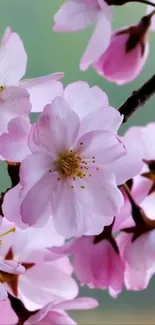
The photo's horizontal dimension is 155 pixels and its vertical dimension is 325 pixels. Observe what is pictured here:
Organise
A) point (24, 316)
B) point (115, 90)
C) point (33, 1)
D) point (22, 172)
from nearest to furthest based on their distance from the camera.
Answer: point (22, 172) → point (24, 316) → point (33, 1) → point (115, 90)

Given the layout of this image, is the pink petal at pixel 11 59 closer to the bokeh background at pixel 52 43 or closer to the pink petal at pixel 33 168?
the pink petal at pixel 33 168

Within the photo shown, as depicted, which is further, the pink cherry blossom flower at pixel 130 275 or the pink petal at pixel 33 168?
the pink cherry blossom flower at pixel 130 275

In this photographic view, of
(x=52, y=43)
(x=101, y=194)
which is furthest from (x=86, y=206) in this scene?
(x=52, y=43)

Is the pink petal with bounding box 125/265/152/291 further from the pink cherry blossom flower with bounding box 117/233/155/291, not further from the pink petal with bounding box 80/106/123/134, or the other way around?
the pink petal with bounding box 80/106/123/134

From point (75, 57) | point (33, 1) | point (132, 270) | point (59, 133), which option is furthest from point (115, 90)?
point (59, 133)

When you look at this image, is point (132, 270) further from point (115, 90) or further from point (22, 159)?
point (115, 90)

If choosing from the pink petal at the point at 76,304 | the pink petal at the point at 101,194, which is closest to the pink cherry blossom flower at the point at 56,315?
the pink petal at the point at 76,304

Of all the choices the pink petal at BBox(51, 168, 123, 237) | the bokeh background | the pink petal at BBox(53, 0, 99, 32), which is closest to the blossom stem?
the pink petal at BBox(51, 168, 123, 237)
